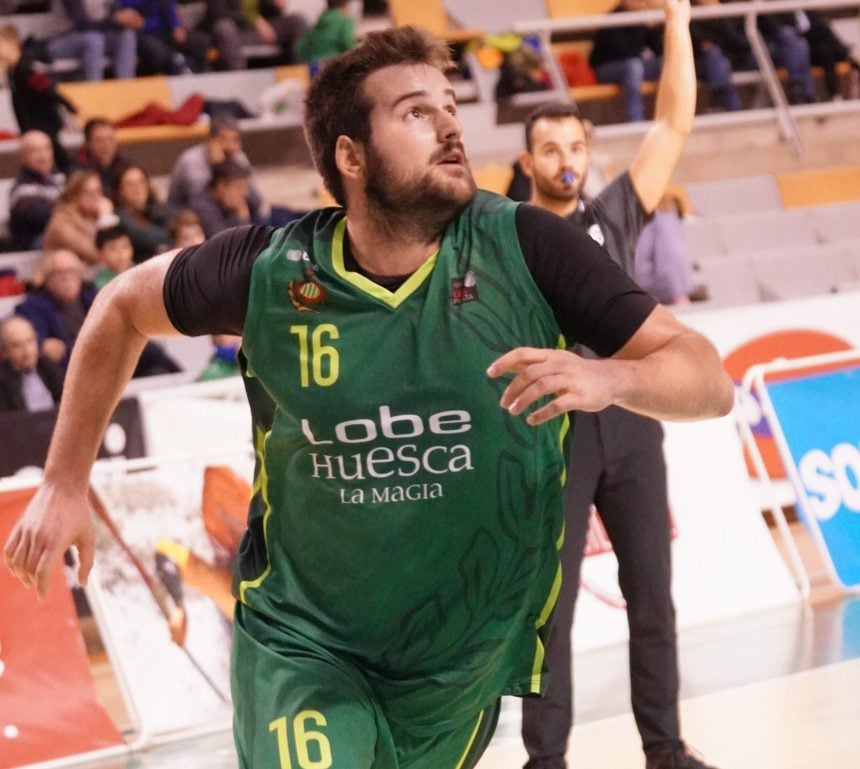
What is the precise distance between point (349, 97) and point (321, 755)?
4.65 ft

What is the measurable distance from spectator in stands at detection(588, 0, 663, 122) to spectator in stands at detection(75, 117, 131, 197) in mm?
5410

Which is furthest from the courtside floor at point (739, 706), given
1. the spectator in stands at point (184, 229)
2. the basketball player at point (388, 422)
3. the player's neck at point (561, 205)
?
the spectator in stands at point (184, 229)

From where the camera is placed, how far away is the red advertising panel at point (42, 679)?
247 inches

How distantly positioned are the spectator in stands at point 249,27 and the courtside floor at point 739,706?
747 centimetres

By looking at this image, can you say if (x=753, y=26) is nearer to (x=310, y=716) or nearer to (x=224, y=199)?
(x=224, y=199)

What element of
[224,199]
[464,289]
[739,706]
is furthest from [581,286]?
[224,199]

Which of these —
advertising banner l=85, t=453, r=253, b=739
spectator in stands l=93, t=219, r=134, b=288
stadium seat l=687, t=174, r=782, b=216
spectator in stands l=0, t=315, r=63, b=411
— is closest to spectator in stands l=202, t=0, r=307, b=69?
spectator in stands l=93, t=219, r=134, b=288

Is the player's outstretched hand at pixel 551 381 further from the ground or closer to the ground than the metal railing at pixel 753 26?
closer to the ground

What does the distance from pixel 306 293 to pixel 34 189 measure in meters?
7.76

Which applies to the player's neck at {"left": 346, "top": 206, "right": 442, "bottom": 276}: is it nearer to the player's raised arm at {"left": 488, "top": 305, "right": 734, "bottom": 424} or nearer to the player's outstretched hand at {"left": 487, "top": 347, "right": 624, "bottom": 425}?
the player's raised arm at {"left": 488, "top": 305, "right": 734, "bottom": 424}

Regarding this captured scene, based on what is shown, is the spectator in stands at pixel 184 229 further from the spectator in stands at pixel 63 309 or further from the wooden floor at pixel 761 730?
the wooden floor at pixel 761 730

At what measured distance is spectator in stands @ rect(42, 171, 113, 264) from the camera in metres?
10.0

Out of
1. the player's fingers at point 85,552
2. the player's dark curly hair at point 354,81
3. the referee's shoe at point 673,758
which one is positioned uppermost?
the player's dark curly hair at point 354,81

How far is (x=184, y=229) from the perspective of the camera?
393 inches
